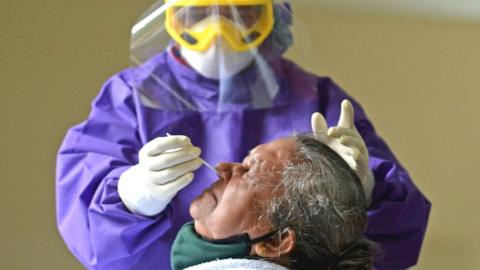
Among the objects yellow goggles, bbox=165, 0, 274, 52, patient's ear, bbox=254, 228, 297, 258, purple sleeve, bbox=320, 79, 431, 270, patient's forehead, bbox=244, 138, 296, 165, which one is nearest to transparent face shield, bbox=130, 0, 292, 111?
yellow goggles, bbox=165, 0, 274, 52

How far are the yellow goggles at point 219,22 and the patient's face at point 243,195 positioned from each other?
27cm

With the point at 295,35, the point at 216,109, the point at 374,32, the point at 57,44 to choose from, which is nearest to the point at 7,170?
the point at 57,44

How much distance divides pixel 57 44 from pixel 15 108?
171mm

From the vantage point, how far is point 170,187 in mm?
1017

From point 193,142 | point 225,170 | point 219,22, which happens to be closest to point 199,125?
point 193,142

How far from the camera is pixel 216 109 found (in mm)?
1250

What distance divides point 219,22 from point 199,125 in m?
0.19

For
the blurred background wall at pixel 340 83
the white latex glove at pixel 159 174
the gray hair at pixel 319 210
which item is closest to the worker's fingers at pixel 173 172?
the white latex glove at pixel 159 174

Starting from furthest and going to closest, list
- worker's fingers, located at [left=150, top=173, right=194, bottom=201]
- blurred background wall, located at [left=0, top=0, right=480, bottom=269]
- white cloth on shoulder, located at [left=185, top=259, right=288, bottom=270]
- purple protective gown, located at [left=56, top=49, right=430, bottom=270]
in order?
1. blurred background wall, located at [left=0, top=0, right=480, bottom=269]
2. purple protective gown, located at [left=56, top=49, right=430, bottom=270]
3. worker's fingers, located at [left=150, top=173, right=194, bottom=201]
4. white cloth on shoulder, located at [left=185, top=259, right=288, bottom=270]

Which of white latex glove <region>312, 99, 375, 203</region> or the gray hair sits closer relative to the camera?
the gray hair

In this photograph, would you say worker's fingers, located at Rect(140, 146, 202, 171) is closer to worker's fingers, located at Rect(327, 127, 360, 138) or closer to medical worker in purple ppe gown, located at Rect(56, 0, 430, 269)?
medical worker in purple ppe gown, located at Rect(56, 0, 430, 269)

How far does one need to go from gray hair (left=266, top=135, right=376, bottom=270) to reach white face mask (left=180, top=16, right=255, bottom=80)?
31cm

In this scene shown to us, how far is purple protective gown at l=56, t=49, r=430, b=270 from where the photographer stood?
44.2 inches

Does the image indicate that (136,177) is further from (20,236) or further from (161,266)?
(20,236)
